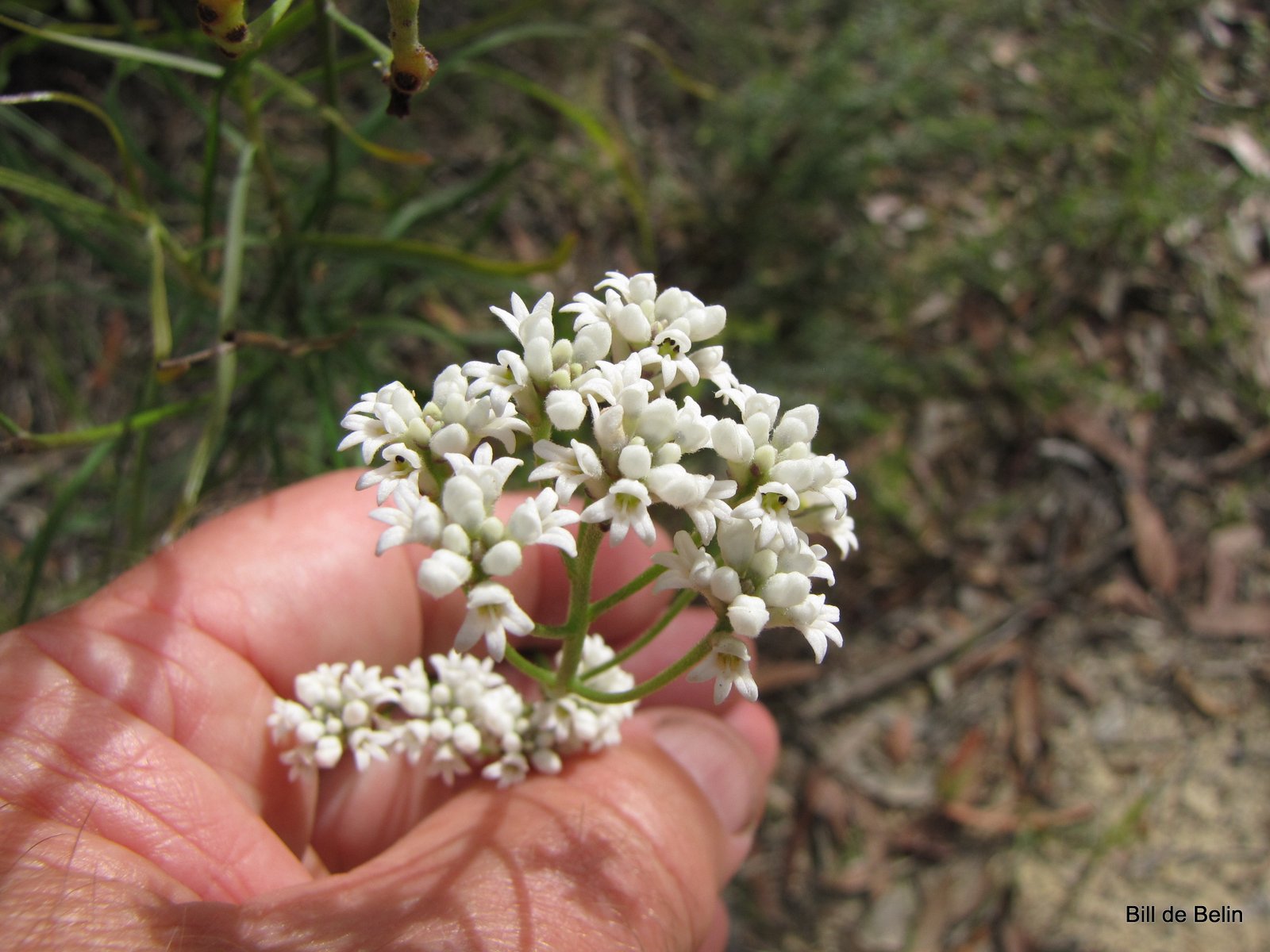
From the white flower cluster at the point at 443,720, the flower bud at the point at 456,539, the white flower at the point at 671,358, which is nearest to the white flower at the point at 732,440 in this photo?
the white flower at the point at 671,358

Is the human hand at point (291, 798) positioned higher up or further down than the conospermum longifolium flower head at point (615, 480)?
further down

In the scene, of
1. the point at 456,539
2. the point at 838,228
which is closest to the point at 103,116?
the point at 456,539

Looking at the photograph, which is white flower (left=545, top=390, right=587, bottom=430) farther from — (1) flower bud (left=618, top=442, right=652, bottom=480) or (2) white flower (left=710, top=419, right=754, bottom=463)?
(2) white flower (left=710, top=419, right=754, bottom=463)

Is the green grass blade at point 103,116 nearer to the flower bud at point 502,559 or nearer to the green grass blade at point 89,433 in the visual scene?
the green grass blade at point 89,433

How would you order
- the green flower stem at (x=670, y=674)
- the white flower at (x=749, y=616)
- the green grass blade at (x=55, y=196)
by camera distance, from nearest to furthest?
1. the white flower at (x=749, y=616)
2. the green flower stem at (x=670, y=674)
3. the green grass blade at (x=55, y=196)

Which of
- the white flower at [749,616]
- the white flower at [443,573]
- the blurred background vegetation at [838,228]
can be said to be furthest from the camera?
the blurred background vegetation at [838,228]

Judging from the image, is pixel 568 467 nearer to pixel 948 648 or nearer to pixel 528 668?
pixel 528 668

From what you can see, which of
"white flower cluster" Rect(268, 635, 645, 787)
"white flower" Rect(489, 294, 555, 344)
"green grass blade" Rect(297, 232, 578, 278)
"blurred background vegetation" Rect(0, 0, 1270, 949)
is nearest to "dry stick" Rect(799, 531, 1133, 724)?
"blurred background vegetation" Rect(0, 0, 1270, 949)
